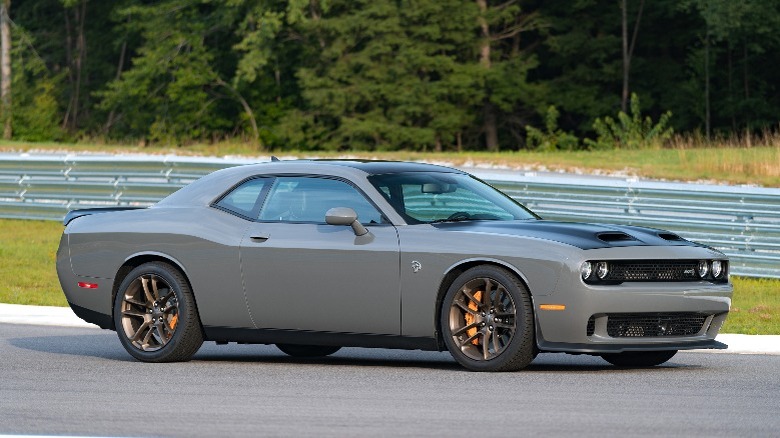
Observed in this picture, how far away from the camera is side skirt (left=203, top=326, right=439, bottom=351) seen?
1098cm

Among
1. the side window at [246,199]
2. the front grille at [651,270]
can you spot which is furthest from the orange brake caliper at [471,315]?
the side window at [246,199]

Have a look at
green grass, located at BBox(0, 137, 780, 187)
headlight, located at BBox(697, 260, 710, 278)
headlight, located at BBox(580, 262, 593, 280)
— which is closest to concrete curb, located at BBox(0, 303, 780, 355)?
headlight, located at BBox(697, 260, 710, 278)

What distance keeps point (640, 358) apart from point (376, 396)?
2659 millimetres

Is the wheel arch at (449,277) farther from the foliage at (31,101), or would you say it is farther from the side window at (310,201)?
the foliage at (31,101)

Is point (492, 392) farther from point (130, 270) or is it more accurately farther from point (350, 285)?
point (130, 270)

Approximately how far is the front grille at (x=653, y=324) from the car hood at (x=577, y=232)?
0.46 meters

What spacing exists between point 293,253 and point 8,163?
Result: 15.8m

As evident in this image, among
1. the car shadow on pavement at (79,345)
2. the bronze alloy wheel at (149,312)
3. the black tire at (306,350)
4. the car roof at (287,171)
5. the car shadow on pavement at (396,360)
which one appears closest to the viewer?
the car shadow on pavement at (396,360)

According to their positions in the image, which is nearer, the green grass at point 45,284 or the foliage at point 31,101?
the green grass at point 45,284

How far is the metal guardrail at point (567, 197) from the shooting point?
19047mm

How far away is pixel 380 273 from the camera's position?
11.1 metres

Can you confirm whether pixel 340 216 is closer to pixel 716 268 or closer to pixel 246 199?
pixel 246 199

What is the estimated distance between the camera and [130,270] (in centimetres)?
1224

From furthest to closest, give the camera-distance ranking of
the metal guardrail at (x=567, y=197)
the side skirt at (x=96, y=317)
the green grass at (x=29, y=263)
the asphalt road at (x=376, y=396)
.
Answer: the metal guardrail at (x=567, y=197), the green grass at (x=29, y=263), the side skirt at (x=96, y=317), the asphalt road at (x=376, y=396)
